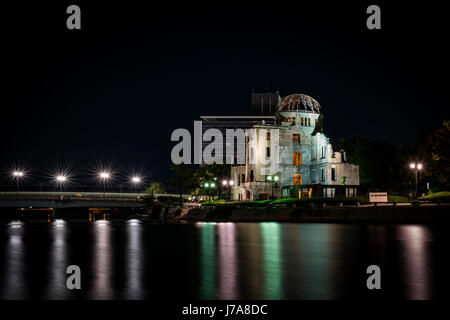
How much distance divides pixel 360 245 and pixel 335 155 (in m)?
58.0

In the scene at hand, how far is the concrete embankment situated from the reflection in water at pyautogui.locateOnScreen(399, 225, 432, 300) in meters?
18.5

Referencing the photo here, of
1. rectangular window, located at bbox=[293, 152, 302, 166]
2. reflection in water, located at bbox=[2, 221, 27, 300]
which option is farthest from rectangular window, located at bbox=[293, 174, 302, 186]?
reflection in water, located at bbox=[2, 221, 27, 300]

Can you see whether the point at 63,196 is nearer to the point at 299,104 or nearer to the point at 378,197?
the point at 299,104

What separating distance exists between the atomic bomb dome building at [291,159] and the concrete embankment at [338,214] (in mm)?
12051

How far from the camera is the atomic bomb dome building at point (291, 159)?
81375mm

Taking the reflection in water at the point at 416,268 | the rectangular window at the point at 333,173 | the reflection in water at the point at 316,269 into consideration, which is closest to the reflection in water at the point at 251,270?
the reflection in water at the point at 316,269

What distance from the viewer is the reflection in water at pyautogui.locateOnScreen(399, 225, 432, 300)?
13.5 meters

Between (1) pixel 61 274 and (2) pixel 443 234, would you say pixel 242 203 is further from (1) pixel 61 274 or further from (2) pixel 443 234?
(1) pixel 61 274

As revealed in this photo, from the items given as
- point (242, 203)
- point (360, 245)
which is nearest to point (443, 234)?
point (360, 245)

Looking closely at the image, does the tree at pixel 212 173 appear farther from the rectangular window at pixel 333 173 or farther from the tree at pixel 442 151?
the tree at pixel 442 151

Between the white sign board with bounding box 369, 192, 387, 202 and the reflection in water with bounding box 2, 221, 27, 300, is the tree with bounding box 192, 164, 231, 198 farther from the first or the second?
the reflection in water with bounding box 2, 221, 27, 300

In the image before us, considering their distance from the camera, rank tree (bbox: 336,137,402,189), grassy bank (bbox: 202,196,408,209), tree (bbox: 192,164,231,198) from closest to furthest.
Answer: grassy bank (bbox: 202,196,408,209) < tree (bbox: 336,137,402,189) < tree (bbox: 192,164,231,198)

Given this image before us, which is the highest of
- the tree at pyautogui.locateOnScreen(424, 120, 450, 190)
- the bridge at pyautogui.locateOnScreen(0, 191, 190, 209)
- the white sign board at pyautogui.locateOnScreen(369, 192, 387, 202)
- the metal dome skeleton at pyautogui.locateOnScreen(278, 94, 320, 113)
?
the metal dome skeleton at pyautogui.locateOnScreen(278, 94, 320, 113)

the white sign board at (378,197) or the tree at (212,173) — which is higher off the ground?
the tree at (212,173)
